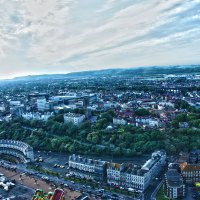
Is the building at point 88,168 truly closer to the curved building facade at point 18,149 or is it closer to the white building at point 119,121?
the curved building facade at point 18,149

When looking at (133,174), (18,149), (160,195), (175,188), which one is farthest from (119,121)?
(175,188)

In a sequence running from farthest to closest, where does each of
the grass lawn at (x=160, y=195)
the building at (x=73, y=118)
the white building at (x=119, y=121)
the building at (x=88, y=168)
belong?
the building at (x=73, y=118), the white building at (x=119, y=121), the building at (x=88, y=168), the grass lawn at (x=160, y=195)

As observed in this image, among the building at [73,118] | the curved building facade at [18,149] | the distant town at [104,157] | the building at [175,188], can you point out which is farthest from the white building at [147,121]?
the building at [175,188]

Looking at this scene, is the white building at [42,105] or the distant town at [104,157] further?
the white building at [42,105]

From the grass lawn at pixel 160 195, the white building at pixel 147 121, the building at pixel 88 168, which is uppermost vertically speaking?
the white building at pixel 147 121

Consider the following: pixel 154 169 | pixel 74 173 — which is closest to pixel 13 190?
pixel 74 173

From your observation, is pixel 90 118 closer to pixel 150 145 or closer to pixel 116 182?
pixel 150 145

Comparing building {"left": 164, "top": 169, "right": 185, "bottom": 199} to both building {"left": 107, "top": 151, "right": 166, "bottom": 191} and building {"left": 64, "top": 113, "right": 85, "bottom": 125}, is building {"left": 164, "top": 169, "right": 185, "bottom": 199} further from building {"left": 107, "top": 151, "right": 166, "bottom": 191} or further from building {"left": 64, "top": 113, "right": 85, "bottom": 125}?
building {"left": 64, "top": 113, "right": 85, "bottom": 125}

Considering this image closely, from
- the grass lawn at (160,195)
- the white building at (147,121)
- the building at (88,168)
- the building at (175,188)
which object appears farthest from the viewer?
the white building at (147,121)
